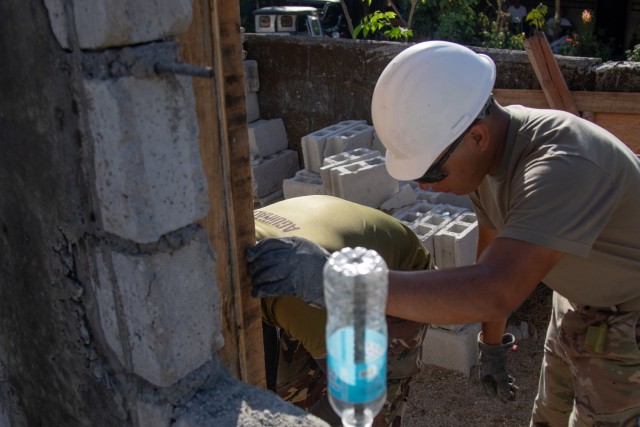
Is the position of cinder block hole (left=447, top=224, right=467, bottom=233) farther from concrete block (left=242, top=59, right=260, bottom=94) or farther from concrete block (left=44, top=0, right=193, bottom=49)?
concrete block (left=242, top=59, right=260, bottom=94)

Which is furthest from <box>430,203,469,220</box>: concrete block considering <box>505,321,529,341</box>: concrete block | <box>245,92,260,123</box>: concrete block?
<box>245,92,260,123</box>: concrete block

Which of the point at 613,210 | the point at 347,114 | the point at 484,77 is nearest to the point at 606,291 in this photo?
the point at 613,210

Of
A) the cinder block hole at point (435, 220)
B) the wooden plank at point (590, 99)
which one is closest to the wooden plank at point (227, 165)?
the cinder block hole at point (435, 220)

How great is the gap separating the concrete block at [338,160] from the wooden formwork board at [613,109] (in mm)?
1398

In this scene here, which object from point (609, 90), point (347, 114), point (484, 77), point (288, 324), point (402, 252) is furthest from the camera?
point (347, 114)

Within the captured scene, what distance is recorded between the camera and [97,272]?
205cm

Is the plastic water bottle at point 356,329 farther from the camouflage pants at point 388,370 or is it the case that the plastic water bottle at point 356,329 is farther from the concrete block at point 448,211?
the concrete block at point 448,211

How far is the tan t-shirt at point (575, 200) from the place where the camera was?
200cm

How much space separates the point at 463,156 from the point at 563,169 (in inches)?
15.7

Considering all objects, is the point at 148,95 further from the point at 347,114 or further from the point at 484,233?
the point at 347,114

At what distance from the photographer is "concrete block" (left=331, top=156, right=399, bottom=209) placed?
5.09 m

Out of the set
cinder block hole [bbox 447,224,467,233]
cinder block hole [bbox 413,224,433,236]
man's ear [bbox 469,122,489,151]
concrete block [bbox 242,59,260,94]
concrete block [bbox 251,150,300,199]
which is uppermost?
man's ear [bbox 469,122,489,151]

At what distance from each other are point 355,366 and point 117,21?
1.02 m

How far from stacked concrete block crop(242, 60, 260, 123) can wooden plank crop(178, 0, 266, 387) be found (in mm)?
4872
